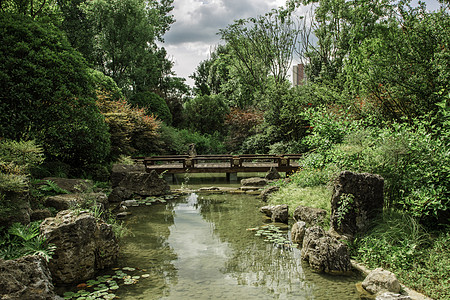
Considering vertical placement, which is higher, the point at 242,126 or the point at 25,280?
the point at 242,126

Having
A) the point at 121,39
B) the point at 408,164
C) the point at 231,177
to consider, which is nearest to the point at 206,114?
the point at 121,39

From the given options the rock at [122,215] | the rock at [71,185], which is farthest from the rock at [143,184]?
the rock at [71,185]

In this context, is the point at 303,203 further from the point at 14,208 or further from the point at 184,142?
the point at 184,142

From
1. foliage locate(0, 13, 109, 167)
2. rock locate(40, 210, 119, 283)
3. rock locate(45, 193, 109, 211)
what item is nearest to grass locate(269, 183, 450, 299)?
rock locate(40, 210, 119, 283)

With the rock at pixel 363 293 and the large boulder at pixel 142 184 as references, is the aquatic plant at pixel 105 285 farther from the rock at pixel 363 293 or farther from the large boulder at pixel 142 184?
the large boulder at pixel 142 184

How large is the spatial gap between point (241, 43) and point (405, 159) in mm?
22268

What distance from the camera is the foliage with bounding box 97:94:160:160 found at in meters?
12.6

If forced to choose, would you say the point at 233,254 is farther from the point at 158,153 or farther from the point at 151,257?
the point at 158,153

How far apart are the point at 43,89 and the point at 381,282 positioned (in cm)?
856

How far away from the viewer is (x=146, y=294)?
4.21 meters

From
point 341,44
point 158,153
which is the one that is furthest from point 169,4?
point 158,153

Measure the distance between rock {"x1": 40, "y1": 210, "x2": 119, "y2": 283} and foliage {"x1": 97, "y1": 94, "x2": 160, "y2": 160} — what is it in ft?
25.5

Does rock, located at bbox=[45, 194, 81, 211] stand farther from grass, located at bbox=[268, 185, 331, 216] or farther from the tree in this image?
the tree

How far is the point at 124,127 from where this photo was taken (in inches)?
535
